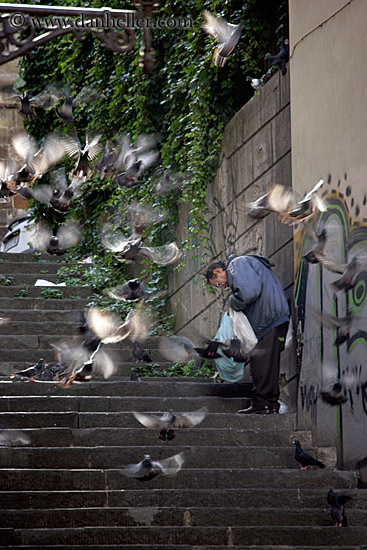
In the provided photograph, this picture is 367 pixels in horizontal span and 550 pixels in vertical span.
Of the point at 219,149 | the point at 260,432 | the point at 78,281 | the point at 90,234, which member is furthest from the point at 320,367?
the point at 90,234

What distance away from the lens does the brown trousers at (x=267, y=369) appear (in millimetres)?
7672

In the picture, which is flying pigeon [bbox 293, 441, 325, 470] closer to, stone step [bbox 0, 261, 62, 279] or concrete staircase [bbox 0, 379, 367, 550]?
concrete staircase [bbox 0, 379, 367, 550]

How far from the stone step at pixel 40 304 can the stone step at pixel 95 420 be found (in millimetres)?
4254

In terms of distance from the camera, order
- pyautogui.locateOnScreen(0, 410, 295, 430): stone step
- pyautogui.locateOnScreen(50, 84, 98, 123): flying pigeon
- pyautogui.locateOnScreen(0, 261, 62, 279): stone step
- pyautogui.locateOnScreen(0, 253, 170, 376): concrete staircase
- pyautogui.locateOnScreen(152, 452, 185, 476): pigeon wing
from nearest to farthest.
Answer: pyautogui.locateOnScreen(152, 452, 185, 476): pigeon wing, pyautogui.locateOnScreen(0, 410, 295, 430): stone step, pyautogui.locateOnScreen(0, 253, 170, 376): concrete staircase, pyautogui.locateOnScreen(0, 261, 62, 279): stone step, pyautogui.locateOnScreen(50, 84, 98, 123): flying pigeon

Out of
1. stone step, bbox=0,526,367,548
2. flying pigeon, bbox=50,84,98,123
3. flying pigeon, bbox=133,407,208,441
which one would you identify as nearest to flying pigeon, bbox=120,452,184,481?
flying pigeon, bbox=133,407,208,441

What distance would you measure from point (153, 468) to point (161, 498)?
0.29 m

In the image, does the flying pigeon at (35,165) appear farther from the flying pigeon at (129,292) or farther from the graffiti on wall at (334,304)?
the graffiti on wall at (334,304)

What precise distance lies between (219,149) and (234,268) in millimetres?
3082

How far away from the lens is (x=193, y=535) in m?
5.62

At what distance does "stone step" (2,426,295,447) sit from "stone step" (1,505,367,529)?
3.37 ft

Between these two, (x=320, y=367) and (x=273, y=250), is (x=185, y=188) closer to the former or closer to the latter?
Answer: (x=273, y=250)

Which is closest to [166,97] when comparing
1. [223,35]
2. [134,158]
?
[134,158]

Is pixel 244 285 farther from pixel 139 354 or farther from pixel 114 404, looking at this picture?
pixel 139 354

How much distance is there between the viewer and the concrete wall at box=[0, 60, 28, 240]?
18391 millimetres
